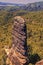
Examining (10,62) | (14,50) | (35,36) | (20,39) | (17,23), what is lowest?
(35,36)

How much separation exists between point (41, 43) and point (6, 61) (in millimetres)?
24288

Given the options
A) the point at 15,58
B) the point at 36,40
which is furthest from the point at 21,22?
the point at 36,40

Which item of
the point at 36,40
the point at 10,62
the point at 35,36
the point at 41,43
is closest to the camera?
the point at 10,62

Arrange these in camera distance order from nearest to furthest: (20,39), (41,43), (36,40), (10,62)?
(20,39) < (10,62) < (41,43) < (36,40)

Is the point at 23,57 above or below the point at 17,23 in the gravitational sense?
below

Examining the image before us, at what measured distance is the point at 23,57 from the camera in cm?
4356

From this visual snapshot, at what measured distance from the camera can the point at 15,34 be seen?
148 feet

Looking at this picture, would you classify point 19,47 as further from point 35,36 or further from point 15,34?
point 35,36

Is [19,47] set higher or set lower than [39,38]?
higher

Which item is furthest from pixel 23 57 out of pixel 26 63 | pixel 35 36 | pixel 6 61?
pixel 35 36

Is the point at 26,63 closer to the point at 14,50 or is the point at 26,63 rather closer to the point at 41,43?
the point at 14,50

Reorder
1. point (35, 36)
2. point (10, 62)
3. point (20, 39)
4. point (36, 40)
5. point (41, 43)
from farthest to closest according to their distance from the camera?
point (35, 36) → point (36, 40) → point (41, 43) → point (10, 62) → point (20, 39)

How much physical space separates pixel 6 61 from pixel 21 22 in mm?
12245

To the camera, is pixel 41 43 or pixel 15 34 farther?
pixel 41 43
